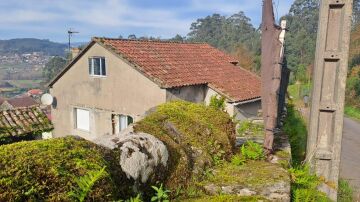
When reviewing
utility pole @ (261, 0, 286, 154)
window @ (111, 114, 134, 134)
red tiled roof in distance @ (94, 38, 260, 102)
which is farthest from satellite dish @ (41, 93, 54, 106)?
utility pole @ (261, 0, 286, 154)

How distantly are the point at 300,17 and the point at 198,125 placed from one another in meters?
80.1

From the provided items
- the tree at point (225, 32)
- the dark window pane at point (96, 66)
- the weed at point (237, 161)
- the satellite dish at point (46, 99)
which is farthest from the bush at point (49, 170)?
the tree at point (225, 32)

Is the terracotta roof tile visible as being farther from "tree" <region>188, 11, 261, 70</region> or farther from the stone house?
"tree" <region>188, 11, 261, 70</region>

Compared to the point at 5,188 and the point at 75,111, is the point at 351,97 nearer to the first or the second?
the point at 75,111

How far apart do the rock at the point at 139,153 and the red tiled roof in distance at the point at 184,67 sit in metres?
10.7

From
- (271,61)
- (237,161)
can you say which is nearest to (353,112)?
(271,61)

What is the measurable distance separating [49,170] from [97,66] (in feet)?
49.8

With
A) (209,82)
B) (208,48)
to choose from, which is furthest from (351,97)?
(209,82)

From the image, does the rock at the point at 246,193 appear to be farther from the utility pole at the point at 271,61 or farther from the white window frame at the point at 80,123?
the white window frame at the point at 80,123

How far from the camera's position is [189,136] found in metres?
4.35

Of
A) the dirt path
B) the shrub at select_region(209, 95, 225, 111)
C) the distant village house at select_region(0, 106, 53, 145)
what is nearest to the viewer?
the shrub at select_region(209, 95, 225, 111)

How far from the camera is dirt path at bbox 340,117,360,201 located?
12.6 m

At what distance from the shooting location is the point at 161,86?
46.4 feet

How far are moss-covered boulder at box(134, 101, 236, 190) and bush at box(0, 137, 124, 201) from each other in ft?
3.45
